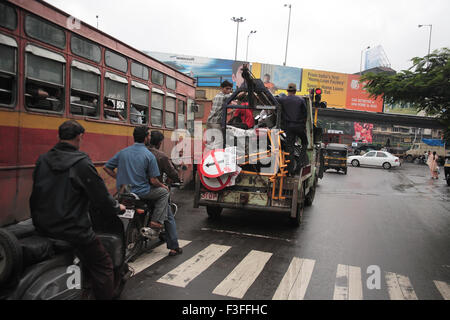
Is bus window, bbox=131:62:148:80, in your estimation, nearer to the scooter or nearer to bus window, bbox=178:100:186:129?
bus window, bbox=178:100:186:129

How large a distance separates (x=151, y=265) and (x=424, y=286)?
3753mm

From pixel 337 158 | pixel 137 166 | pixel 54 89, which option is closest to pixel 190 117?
pixel 54 89

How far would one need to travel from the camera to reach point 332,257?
5492 mm

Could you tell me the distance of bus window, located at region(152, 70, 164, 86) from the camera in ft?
31.4

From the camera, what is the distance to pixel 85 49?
6.80m

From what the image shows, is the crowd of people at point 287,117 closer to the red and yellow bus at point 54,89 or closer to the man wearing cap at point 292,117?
the man wearing cap at point 292,117

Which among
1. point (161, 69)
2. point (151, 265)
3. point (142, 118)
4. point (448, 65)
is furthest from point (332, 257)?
point (161, 69)

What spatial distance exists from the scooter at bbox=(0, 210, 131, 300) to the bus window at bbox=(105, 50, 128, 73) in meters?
5.34

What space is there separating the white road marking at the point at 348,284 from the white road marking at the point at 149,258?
8.28 ft

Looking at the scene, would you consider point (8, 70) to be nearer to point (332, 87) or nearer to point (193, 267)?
point (193, 267)

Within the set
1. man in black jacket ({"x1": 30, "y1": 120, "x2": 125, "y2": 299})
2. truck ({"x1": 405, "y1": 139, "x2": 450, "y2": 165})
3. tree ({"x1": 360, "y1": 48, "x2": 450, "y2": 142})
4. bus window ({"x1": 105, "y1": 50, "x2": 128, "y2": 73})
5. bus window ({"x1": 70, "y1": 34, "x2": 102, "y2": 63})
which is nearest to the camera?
man in black jacket ({"x1": 30, "y1": 120, "x2": 125, "y2": 299})

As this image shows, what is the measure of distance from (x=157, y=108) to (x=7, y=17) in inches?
199

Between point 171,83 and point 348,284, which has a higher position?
point 171,83

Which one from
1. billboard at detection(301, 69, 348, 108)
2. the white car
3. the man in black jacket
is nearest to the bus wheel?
the man in black jacket
